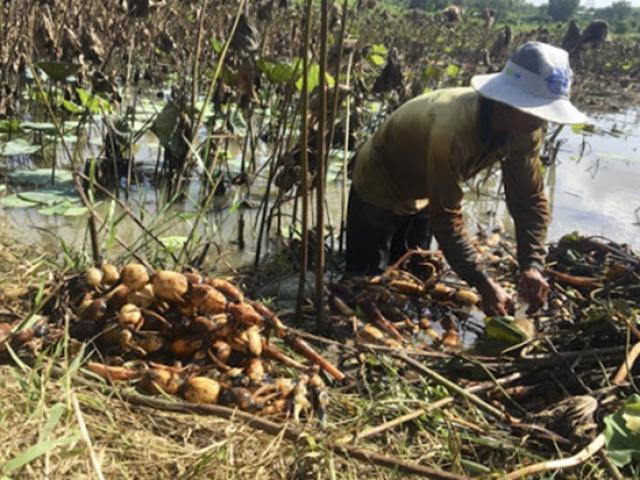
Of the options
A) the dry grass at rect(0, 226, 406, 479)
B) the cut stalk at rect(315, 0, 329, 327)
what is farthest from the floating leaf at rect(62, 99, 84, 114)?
A: the dry grass at rect(0, 226, 406, 479)

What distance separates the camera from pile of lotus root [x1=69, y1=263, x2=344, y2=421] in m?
1.84

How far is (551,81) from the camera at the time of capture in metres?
2.32

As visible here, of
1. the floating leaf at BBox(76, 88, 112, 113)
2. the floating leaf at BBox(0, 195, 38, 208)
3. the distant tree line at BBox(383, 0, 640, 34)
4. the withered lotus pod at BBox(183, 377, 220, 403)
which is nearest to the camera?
the withered lotus pod at BBox(183, 377, 220, 403)

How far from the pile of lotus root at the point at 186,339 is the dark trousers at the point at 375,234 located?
4.31ft

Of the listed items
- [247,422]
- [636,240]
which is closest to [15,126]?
[247,422]

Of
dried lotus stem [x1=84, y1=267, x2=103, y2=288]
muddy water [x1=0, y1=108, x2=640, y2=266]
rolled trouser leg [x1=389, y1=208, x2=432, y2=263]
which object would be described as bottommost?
muddy water [x1=0, y1=108, x2=640, y2=266]

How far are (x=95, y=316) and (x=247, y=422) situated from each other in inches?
24.6

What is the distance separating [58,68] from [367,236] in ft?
7.15

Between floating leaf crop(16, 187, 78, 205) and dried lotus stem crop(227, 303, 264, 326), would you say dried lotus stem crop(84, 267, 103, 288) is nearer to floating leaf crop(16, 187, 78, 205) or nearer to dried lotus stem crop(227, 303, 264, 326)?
dried lotus stem crop(227, 303, 264, 326)

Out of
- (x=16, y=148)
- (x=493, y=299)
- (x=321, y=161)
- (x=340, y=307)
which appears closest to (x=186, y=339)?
(x=321, y=161)

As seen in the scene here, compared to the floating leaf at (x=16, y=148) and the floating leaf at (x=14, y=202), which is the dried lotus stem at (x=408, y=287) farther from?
the floating leaf at (x=16, y=148)

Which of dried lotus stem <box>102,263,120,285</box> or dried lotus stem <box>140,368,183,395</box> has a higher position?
dried lotus stem <box>102,263,120,285</box>

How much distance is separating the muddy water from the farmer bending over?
76cm

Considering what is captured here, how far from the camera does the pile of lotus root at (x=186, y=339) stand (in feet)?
6.05
